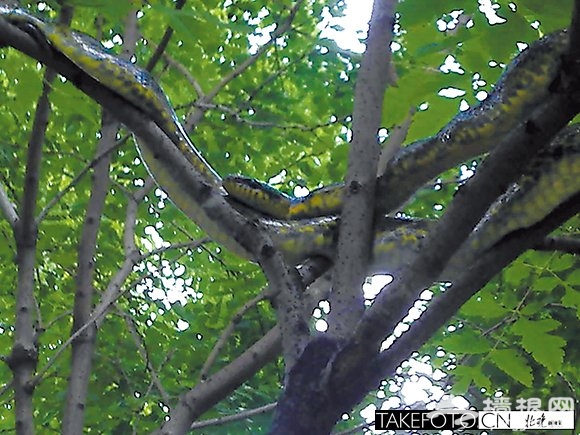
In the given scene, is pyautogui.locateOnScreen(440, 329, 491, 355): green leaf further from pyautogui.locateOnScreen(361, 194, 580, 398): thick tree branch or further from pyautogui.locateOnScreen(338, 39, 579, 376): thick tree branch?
pyautogui.locateOnScreen(338, 39, 579, 376): thick tree branch

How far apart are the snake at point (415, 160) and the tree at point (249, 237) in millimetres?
59

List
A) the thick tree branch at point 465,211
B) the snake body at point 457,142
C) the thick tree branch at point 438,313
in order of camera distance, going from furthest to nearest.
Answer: the snake body at point 457,142 → the thick tree branch at point 438,313 → the thick tree branch at point 465,211

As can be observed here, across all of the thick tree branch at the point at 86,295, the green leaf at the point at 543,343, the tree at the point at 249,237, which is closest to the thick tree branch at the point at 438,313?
the tree at the point at 249,237

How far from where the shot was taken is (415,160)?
2.67m

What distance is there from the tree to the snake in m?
0.06

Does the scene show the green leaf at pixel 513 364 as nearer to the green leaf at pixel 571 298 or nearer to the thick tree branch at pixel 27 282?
the green leaf at pixel 571 298

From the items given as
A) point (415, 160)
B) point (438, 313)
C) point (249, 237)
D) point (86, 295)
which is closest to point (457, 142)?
point (415, 160)

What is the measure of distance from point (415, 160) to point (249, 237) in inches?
27.0

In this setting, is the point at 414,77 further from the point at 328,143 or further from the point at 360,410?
the point at 360,410

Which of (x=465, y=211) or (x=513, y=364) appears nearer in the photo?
(x=465, y=211)

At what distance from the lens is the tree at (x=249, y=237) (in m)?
1.87

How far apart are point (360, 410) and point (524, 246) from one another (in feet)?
10.7

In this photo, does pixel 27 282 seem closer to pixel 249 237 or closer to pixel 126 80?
pixel 126 80

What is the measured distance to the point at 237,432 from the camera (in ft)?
15.0
